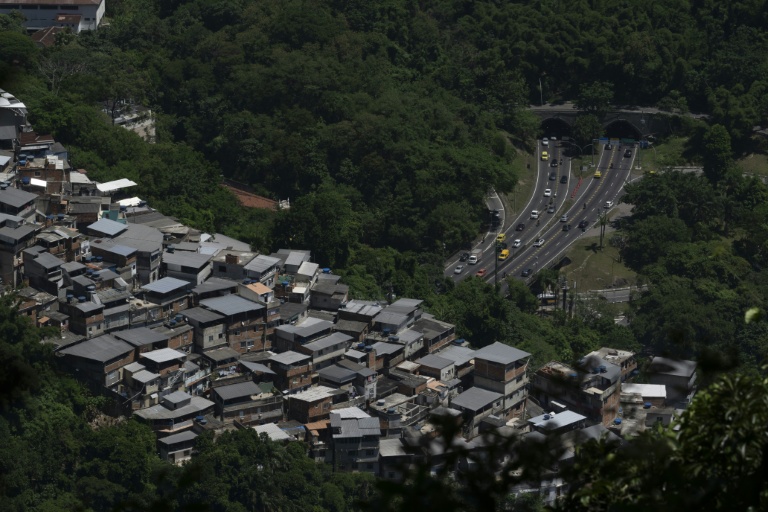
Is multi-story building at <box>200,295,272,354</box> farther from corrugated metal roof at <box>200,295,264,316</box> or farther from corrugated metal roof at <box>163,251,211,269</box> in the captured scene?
corrugated metal roof at <box>163,251,211,269</box>

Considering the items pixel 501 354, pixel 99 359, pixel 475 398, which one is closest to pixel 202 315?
pixel 99 359

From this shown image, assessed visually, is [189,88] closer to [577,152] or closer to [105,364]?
[577,152]

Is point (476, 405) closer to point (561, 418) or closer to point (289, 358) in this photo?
point (561, 418)

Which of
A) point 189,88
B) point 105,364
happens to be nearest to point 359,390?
point 105,364

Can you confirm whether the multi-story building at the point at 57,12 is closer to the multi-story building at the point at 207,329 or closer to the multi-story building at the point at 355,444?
the multi-story building at the point at 207,329

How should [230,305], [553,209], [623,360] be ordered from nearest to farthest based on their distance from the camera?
1. [230,305]
2. [623,360]
3. [553,209]

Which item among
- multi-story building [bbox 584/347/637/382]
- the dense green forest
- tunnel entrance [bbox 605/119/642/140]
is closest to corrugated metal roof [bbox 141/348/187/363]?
→ the dense green forest
